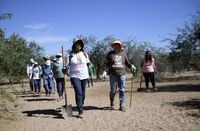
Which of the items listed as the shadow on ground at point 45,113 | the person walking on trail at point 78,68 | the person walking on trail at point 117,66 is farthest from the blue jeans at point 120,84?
the shadow on ground at point 45,113

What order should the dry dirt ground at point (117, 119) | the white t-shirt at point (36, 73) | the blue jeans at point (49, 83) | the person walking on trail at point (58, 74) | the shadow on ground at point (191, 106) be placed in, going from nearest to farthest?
the dry dirt ground at point (117, 119) < the shadow on ground at point (191, 106) < the person walking on trail at point (58, 74) < the blue jeans at point (49, 83) < the white t-shirt at point (36, 73)

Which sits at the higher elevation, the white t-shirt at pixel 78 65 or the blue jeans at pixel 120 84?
the white t-shirt at pixel 78 65

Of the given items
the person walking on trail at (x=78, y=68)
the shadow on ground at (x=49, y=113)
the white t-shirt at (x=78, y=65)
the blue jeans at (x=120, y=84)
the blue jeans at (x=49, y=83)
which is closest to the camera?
the person walking on trail at (x=78, y=68)

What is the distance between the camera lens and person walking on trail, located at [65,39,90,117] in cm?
980

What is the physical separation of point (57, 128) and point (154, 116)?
252cm

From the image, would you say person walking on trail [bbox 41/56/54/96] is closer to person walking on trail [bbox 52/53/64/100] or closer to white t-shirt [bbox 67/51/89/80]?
person walking on trail [bbox 52/53/64/100]

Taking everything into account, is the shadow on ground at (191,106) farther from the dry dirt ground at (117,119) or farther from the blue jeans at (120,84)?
the blue jeans at (120,84)

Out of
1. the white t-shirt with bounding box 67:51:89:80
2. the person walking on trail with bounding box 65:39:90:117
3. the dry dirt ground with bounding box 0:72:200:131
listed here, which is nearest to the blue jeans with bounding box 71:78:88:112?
the person walking on trail with bounding box 65:39:90:117

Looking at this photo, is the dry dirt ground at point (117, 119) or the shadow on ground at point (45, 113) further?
the shadow on ground at point (45, 113)

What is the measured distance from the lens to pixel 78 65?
9.98 metres

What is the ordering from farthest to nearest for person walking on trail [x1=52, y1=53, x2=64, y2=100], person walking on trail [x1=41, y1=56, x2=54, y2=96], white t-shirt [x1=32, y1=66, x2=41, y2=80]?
white t-shirt [x1=32, y1=66, x2=41, y2=80] < person walking on trail [x1=41, y1=56, x2=54, y2=96] < person walking on trail [x1=52, y1=53, x2=64, y2=100]

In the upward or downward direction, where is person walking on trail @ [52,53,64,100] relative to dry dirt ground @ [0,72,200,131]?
upward

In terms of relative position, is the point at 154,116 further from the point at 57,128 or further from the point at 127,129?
the point at 57,128

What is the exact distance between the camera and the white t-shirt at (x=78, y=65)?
9.91 metres
